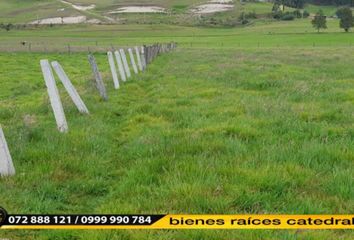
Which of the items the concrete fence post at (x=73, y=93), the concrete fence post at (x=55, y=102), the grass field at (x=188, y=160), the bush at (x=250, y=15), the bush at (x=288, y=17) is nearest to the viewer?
the grass field at (x=188, y=160)

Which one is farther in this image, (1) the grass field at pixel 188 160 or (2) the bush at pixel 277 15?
(2) the bush at pixel 277 15

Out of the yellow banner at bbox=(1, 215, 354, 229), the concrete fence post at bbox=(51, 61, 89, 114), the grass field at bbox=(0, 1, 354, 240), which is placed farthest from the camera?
the concrete fence post at bbox=(51, 61, 89, 114)

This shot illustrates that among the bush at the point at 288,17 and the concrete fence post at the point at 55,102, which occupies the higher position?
the concrete fence post at the point at 55,102

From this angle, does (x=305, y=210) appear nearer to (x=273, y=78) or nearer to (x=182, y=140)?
(x=182, y=140)

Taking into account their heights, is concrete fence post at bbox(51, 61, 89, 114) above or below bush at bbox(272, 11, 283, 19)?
above

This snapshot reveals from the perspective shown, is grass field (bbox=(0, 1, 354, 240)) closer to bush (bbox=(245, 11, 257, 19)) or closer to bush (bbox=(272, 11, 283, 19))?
bush (bbox=(245, 11, 257, 19))

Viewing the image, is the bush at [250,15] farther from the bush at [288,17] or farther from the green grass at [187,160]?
the green grass at [187,160]

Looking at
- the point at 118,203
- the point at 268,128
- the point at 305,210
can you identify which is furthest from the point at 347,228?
the point at 268,128

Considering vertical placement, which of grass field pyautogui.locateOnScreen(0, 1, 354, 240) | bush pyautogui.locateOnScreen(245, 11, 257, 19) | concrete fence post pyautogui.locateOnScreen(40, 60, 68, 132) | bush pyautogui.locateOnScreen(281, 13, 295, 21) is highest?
concrete fence post pyautogui.locateOnScreen(40, 60, 68, 132)

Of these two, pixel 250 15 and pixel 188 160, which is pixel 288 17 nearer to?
pixel 250 15

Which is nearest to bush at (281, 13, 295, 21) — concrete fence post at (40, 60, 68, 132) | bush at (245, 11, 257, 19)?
bush at (245, 11, 257, 19)

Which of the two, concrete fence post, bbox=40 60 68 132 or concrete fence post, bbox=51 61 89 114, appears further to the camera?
concrete fence post, bbox=51 61 89 114

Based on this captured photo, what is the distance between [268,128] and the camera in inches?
340

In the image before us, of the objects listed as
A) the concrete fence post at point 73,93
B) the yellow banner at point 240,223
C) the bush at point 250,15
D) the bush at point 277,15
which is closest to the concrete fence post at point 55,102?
the concrete fence post at point 73,93
